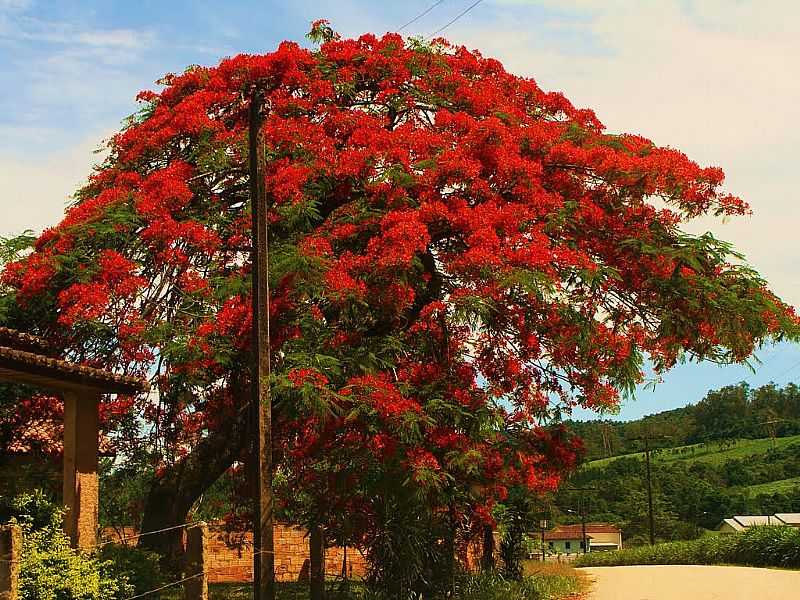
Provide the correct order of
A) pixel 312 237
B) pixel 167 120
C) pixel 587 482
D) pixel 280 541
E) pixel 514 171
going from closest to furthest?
pixel 312 237 → pixel 514 171 → pixel 167 120 → pixel 280 541 → pixel 587 482

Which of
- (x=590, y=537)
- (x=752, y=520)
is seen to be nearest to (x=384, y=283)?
(x=752, y=520)

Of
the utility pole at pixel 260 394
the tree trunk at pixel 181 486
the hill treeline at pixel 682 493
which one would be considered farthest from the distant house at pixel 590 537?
the utility pole at pixel 260 394

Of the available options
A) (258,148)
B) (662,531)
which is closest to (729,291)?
(258,148)

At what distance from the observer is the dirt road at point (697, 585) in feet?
71.3

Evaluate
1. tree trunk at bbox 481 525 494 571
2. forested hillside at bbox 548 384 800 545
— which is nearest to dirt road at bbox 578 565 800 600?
tree trunk at bbox 481 525 494 571

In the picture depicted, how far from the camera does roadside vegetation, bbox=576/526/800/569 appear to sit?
33750mm

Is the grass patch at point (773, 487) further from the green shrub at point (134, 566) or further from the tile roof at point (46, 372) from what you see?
the tile roof at point (46, 372)

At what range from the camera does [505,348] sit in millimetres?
18938

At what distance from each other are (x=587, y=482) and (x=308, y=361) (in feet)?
286

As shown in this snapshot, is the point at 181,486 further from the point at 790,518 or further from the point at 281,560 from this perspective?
the point at 790,518

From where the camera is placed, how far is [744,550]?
117 ft

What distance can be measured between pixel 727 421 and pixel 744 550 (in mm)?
86332

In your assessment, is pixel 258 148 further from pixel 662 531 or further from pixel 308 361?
pixel 662 531

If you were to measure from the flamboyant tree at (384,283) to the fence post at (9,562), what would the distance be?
446 centimetres
